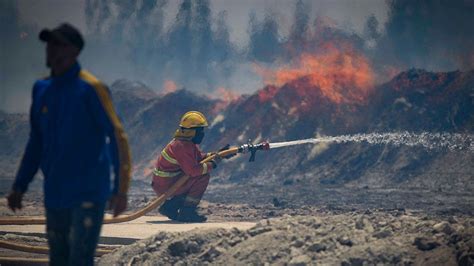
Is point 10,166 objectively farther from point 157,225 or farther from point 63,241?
point 63,241

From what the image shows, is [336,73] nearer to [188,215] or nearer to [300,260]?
[188,215]

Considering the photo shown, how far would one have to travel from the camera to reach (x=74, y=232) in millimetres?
5129

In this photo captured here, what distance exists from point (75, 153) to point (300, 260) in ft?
9.62

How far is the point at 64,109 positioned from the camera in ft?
17.0

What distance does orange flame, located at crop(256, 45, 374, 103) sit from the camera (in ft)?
113

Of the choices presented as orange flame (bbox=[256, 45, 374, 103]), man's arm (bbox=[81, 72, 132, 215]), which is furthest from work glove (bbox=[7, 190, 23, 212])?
orange flame (bbox=[256, 45, 374, 103])

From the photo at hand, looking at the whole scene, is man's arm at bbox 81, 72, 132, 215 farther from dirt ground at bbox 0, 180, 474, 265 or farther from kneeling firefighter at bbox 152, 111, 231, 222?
kneeling firefighter at bbox 152, 111, 231, 222

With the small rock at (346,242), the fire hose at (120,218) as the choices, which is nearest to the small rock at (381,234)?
the small rock at (346,242)

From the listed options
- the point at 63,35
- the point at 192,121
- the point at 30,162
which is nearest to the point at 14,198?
the point at 30,162

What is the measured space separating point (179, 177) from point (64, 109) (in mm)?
7933

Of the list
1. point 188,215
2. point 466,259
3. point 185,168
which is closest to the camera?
point 466,259

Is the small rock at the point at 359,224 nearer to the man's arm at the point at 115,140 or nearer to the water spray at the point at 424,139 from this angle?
the man's arm at the point at 115,140

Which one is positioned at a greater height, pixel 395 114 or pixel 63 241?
pixel 395 114

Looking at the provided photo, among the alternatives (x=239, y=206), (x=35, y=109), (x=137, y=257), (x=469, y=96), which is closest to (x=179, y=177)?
(x=137, y=257)
